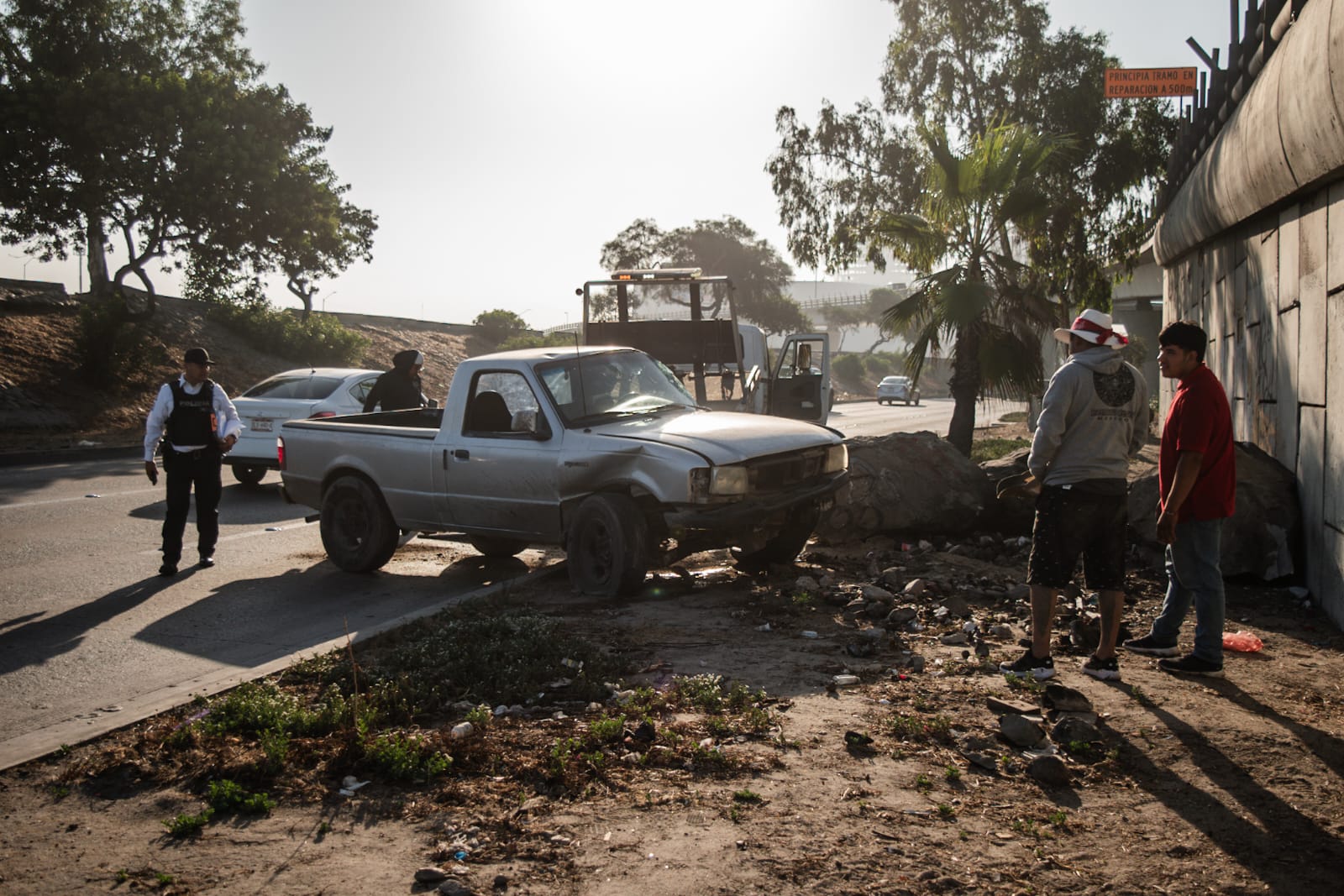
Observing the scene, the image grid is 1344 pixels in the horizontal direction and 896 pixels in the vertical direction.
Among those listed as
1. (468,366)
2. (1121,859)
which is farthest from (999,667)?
(468,366)

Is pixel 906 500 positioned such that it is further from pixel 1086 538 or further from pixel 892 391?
pixel 892 391

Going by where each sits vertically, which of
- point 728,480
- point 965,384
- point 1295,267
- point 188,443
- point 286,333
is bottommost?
point 728,480

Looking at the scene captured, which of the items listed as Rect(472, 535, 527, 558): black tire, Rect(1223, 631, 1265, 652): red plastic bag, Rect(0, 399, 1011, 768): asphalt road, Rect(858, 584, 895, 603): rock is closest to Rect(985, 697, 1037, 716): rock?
Rect(1223, 631, 1265, 652): red plastic bag

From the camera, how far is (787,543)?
8.68 m

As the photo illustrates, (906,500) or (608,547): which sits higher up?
(906,500)

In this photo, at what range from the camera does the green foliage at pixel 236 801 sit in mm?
4035

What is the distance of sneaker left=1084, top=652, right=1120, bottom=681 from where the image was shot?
5551 mm

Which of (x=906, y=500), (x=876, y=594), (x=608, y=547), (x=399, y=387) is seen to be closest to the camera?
(x=876, y=594)

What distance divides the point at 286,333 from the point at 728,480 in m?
28.9

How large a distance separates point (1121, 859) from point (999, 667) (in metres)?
2.23

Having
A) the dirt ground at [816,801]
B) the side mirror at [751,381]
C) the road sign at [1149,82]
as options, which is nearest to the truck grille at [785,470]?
the dirt ground at [816,801]

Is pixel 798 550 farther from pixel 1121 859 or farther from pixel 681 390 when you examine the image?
pixel 1121 859

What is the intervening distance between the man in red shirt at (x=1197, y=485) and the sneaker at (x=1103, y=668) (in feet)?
1.16

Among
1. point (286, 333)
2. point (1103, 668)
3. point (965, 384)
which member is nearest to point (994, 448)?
point (965, 384)
